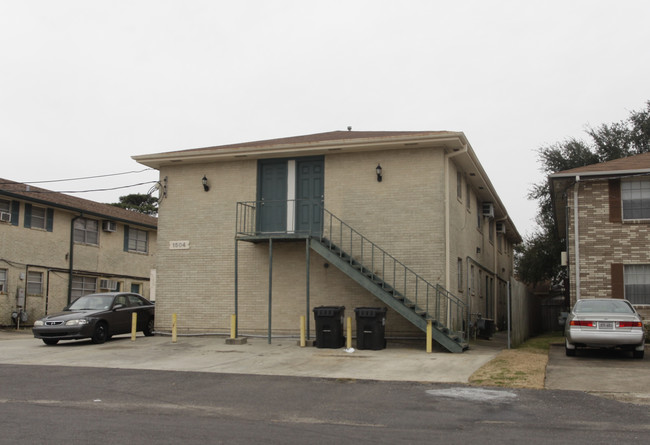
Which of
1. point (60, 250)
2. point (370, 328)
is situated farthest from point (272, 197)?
point (60, 250)

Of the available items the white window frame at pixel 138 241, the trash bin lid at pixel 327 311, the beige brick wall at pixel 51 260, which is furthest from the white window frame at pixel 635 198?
the white window frame at pixel 138 241

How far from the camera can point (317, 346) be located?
1602 cm

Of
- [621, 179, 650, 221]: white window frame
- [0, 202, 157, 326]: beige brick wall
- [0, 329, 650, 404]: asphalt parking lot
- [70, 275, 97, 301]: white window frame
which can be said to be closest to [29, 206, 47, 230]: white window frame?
[0, 202, 157, 326]: beige brick wall

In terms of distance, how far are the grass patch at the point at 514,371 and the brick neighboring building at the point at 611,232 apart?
14.7ft

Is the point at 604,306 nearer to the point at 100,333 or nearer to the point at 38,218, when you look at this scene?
the point at 100,333

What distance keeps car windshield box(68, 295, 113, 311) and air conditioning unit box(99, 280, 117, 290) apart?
39.8 ft

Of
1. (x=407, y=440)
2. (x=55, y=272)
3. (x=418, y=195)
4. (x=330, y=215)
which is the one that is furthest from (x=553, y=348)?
(x=55, y=272)

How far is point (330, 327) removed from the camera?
52.0ft

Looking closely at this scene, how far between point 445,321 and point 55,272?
59.4 feet

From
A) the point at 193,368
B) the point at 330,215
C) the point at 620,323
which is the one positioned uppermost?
the point at 330,215

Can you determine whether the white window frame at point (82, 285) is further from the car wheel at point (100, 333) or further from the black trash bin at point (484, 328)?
the black trash bin at point (484, 328)

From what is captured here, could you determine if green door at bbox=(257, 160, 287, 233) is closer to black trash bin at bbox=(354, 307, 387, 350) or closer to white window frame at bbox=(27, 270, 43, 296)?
black trash bin at bbox=(354, 307, 387, 350)

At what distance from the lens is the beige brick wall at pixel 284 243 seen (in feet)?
56.6

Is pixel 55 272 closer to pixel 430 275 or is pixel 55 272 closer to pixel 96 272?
pixel 96 272
